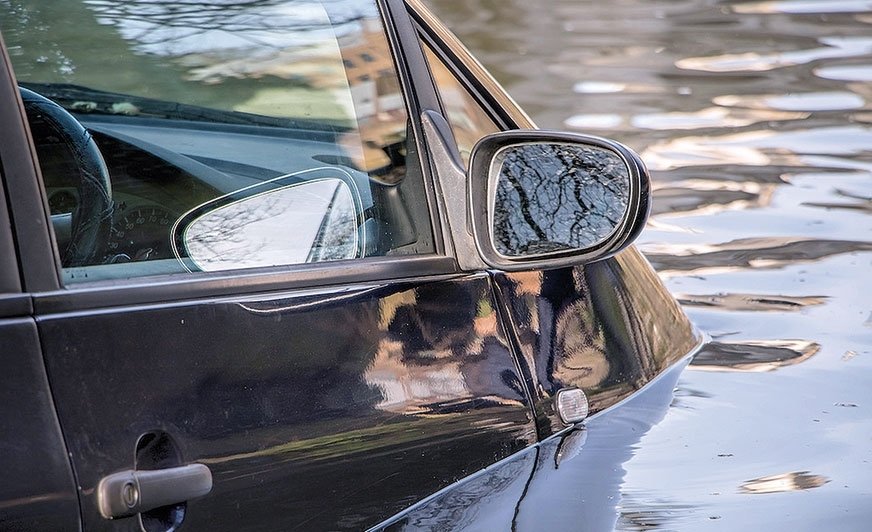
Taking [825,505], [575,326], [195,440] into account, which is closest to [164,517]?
[195,440]

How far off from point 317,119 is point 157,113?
275mm

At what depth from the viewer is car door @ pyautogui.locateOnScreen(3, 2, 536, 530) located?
5.46 feet

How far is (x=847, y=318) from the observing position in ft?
12.2

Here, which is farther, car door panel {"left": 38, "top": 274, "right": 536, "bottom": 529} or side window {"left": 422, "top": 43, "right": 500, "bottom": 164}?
side window {"left": 422, "top": 43, "right": 500, "bottom": 164}

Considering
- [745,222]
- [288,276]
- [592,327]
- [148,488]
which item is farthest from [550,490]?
→ [745,222]

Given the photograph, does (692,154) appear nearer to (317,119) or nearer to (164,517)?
(317,119)

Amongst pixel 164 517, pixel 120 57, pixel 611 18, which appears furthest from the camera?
pixel 611 18

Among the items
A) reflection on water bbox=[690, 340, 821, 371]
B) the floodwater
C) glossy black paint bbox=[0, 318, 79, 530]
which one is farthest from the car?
reflection on water bbox=[690, 340, 821, 371]

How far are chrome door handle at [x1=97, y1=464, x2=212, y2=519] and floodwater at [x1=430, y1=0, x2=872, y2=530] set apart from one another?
72 cm

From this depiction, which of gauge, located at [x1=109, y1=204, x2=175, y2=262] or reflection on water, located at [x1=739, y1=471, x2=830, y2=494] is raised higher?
gauge, located at [x1=109, y1=204, x2=175, y2=262]

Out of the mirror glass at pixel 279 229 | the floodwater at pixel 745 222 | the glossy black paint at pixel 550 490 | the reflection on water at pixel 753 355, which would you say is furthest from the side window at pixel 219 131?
the reflection on water at pixel 753 355

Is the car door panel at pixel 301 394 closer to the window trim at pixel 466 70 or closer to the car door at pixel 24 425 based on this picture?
the car door at pixel 24 425

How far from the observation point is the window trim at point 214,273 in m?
1.63

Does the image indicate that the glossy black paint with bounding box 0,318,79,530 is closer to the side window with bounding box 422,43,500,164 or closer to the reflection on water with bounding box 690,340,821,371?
the side window with bounding box 422,43,500,164
